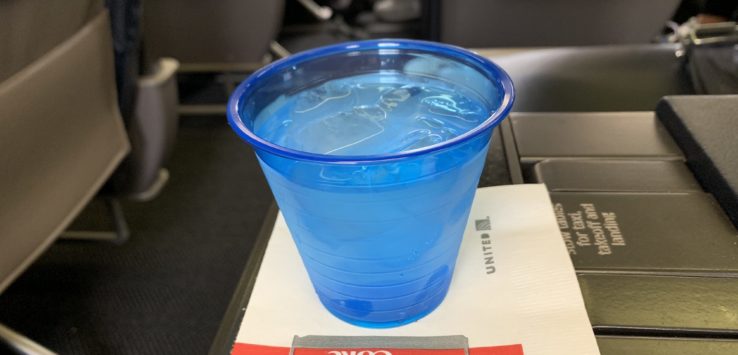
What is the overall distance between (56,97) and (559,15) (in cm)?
103

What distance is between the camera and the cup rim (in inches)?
14.2

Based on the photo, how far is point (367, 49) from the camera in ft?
1.78

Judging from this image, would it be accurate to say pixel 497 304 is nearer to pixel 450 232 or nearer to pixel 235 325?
pixel 450 232

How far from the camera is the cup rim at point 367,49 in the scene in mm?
361

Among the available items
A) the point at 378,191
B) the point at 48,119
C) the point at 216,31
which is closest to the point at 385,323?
the point at 378,191

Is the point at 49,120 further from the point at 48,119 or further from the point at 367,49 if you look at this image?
the point at 367,49

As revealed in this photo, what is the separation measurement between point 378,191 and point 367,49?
20 centimetres

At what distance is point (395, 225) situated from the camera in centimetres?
42

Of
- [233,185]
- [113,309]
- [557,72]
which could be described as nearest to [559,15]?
[557,72]

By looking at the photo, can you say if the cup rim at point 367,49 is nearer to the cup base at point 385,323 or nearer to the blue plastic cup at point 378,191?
the blue plastic cup at point 378,191

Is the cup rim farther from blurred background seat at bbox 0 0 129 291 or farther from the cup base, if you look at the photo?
blurred background seat at bbox 0 0 129 291

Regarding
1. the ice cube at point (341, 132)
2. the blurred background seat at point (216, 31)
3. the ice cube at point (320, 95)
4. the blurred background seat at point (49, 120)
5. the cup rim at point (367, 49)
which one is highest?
the cup rim at point (367, 49)

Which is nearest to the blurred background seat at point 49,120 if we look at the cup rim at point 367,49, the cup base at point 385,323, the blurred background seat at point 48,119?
the blurred background seat at point 48,119

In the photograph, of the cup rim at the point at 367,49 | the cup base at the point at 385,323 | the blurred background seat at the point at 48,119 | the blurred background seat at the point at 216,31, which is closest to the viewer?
the cup rim at the point at 367,49
